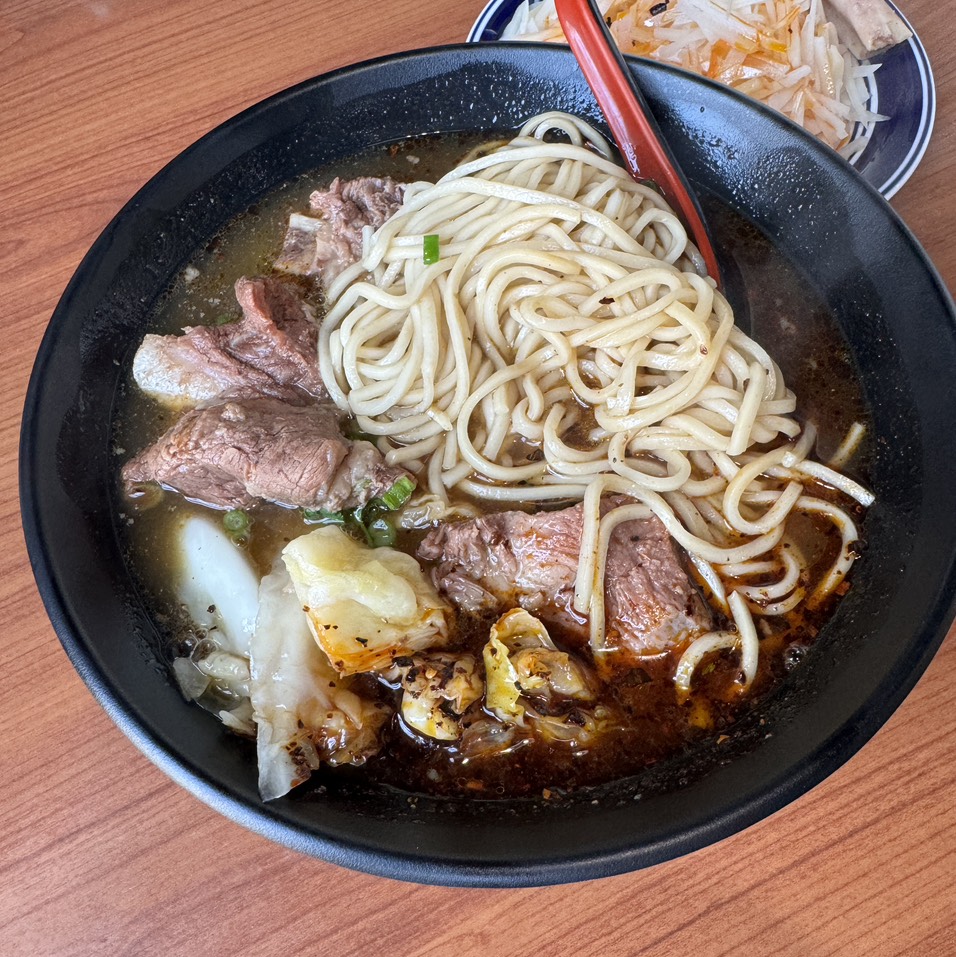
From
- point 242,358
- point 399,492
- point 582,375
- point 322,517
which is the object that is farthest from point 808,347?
point 242,358

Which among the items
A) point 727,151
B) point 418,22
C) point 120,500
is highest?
point 418,22

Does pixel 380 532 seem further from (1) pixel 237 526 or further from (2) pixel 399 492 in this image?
(1) pixel 237 526

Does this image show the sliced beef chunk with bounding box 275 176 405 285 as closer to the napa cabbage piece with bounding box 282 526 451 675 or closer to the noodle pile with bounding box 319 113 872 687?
the noodle pile with bounding box 319 113 872 687

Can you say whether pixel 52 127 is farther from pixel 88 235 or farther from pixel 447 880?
pixel 447 880

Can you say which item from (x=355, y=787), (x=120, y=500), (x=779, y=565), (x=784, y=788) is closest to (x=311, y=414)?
(x=120, y=500)

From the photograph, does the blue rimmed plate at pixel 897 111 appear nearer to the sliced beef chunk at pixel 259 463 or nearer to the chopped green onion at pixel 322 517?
the sliced beef chunk at pixel 259 463

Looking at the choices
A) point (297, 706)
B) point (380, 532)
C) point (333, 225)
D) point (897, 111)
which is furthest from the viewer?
point (897, 111)

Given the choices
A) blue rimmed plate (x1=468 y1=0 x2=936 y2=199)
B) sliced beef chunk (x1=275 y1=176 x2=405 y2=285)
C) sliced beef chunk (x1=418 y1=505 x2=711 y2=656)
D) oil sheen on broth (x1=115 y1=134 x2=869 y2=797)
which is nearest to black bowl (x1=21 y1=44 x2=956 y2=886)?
oil sheen on broth (x1=115 y1=134 x2=869 y2=797)
